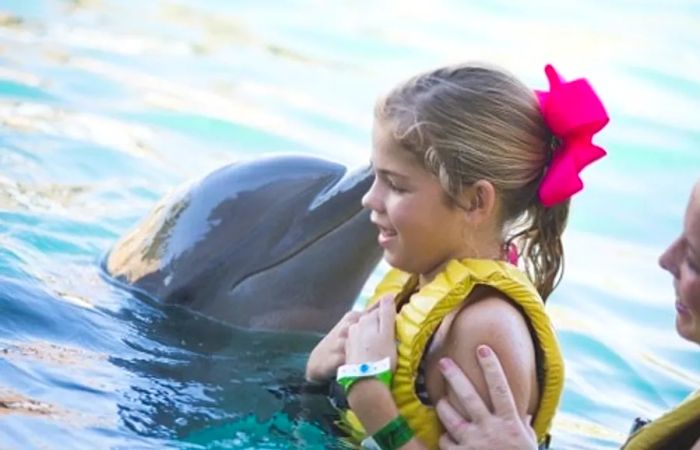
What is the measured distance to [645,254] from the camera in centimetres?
1081

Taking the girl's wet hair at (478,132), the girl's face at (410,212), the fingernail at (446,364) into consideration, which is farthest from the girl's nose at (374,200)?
the fingernail at (446,364)

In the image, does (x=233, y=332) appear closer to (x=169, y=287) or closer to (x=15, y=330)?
(x=169, y=287)

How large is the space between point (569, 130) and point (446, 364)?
81 cm

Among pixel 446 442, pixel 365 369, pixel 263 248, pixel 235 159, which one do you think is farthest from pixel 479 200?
pixel 235 159

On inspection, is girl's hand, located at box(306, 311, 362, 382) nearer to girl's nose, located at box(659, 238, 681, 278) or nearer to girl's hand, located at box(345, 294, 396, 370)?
girl's hand, located at box(345, 294, 396, 370)

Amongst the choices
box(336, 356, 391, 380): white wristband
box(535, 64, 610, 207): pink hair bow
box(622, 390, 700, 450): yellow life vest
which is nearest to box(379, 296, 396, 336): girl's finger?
box(336, 356, 391, 380): white wristband

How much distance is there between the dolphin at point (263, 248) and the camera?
611 cm

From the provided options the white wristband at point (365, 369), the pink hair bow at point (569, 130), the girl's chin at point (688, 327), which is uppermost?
the pink hair bow at point (569, 130)

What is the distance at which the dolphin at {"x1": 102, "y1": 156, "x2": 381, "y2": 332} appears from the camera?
20.1ft

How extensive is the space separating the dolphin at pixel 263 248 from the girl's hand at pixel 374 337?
44.1 inches

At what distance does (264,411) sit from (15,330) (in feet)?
3.83

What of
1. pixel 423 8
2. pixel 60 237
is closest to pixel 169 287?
pixel 60 237

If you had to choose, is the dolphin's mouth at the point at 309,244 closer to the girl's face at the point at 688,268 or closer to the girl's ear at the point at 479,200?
the girl's ear at the point at 479,200

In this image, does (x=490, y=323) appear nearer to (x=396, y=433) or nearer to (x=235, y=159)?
(x=396, y=433)
